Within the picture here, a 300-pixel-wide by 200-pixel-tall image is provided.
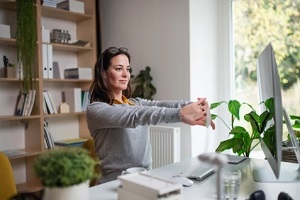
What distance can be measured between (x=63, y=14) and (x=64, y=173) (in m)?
2.78

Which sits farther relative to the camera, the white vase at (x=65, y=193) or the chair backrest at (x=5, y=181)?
the chair backrest at (x=5, y=181)

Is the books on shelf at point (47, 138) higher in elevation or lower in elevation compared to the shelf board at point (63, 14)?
lower

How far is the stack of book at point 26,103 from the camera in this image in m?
2.83

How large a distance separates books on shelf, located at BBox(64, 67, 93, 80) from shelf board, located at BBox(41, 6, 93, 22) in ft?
1.94

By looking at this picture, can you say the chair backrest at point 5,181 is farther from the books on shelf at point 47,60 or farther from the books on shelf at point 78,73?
the books on shelf at point 78,73

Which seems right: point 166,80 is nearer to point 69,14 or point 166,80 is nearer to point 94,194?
point 69,14

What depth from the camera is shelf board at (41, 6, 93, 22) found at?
3.07 metres

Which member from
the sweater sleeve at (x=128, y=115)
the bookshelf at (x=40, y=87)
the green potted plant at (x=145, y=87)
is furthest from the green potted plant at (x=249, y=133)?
the bookshelf at (x=40, y=87)

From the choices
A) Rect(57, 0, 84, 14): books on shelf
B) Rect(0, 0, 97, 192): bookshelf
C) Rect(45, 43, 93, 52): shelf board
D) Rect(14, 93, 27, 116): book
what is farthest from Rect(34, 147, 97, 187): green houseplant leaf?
Rect(57, 0, 84, 14): books on shelf

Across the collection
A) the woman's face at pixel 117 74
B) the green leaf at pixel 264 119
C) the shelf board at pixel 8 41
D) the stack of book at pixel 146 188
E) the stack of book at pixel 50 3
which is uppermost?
the stack of book at pixel 50 3

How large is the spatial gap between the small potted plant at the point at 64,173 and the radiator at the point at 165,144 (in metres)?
2.10

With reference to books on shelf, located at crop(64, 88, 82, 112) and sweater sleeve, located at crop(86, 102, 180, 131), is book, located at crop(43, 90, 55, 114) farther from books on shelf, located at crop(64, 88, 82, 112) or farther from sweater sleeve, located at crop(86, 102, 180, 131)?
sweater sleeve, located at crop(86, 102, 180, 131)

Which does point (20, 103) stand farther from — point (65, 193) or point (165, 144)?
point (65, 193)

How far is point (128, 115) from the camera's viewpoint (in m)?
1.37
